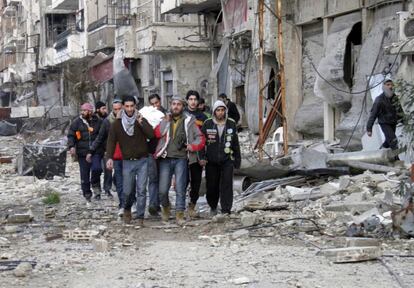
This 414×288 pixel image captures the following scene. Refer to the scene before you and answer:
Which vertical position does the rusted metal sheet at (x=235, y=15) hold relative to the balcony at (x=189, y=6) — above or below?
below

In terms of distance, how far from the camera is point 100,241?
349 inches

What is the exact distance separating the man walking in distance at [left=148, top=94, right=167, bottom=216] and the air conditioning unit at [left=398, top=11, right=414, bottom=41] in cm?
577

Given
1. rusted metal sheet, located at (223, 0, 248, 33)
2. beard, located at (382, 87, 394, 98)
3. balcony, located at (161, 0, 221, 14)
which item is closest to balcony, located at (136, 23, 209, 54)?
balcony, located at (161, 0, 221, 14)

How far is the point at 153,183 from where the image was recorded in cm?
1135

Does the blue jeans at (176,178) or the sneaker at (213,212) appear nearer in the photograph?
the blue jeans at (176,178)

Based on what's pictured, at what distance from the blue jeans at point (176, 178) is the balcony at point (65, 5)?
135ft

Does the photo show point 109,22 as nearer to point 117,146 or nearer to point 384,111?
point 384,111

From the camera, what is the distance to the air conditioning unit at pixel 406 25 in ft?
50.5

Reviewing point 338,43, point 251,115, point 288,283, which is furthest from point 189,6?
point 288,283

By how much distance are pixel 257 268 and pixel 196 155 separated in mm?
3566

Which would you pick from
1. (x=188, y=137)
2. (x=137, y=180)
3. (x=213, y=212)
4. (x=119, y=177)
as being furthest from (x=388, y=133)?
(x=137, y=180)

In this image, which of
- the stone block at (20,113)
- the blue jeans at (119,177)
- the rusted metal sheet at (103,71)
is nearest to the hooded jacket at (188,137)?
the blue jeans at (119,177)

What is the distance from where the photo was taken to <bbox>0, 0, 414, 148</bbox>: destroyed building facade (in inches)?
706

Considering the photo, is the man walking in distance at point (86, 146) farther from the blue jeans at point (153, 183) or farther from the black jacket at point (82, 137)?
the blue jeans at point (153, 183)
